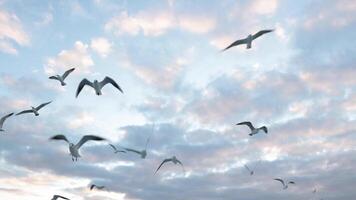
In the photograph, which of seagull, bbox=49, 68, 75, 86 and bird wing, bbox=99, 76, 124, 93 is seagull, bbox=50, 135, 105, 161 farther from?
seagull, bbox=49, 68, 75, 86

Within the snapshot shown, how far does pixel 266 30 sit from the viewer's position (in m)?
52.8

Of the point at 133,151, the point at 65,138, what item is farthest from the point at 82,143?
the point at 133,151

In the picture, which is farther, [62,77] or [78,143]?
[62,77]

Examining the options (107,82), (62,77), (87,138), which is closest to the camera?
(87,138)

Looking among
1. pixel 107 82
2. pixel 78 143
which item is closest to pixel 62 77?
pixel 107 82

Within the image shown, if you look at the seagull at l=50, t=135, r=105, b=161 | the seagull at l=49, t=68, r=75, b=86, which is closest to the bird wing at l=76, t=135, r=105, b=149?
the seagull at l=50, t=135, r=105, b=161

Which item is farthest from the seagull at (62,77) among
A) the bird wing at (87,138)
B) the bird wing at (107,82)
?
the bird wing at (87,138)

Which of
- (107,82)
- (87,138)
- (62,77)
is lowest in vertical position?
(87,138)

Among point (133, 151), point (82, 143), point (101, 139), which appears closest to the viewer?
point (101, 139)

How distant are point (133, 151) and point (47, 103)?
13.1 metres

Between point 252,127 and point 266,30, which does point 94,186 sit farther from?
point 266,30

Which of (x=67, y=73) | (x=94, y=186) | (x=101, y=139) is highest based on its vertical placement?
(x=67, y=73)

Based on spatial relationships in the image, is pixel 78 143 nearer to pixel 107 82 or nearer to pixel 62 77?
pixel 107 82

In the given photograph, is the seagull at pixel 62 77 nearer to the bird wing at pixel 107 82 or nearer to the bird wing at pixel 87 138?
the bird wing at pixel 107 82
